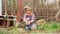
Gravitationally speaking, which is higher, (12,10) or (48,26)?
(12,10)

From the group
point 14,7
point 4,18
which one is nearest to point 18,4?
point 14,7

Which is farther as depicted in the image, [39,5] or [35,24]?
[39,5]

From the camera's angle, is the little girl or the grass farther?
the little girl

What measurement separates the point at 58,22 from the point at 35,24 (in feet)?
4.12

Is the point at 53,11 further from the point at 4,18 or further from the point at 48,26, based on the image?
the point at 4,18

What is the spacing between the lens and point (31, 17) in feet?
28.6

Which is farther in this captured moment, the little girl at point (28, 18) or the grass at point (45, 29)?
the little girl at point (28, 18)

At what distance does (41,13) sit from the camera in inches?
388

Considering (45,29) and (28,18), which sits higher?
(28,18)

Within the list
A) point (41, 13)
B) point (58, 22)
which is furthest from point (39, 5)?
point (58, 22)

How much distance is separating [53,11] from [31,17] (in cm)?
158

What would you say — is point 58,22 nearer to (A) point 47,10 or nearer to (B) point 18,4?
(A) point 47,10

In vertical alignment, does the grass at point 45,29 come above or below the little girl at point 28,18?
below

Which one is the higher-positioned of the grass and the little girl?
the little girl
